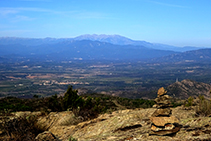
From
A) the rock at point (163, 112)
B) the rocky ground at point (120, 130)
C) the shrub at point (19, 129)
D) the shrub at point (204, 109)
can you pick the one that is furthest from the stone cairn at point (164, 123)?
the shrub at point (19, 129)

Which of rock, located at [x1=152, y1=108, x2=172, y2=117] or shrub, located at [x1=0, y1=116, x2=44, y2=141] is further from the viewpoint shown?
shrub, located at [x1=0, y1=116, x2=44, y2=141]

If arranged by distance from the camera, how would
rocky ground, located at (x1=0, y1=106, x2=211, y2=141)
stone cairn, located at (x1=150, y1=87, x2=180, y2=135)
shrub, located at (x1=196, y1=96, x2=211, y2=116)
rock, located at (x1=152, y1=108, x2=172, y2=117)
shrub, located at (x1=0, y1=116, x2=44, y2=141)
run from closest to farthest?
rocky ground, located at (x1=0, y1=106, x2=211, y2=141) → stone cairn, located at (x1=150, y1=87, x2=180, y2=135) → rock, located at (x1=152, y1=108, x2=172, y2=117) → shrub, located at (x1=0, y1=116, x2=44, y2=141) → shrub, located at (x1=196, y1=96, x2=211, y2=116)

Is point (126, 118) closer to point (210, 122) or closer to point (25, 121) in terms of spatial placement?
point (210, 122)

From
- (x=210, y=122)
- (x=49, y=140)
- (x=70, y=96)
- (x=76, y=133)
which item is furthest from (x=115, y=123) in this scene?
(x=70, y=96)

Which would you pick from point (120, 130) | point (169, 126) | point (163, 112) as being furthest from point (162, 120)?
point (120, 130)

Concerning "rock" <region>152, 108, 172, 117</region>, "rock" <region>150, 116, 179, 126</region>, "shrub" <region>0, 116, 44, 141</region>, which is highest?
"rock" <region>152, 108, 172, 117</region>

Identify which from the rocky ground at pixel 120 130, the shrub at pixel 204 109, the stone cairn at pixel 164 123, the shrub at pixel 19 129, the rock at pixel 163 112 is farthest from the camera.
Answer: the shrub at pixel 204 109

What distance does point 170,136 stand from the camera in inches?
313

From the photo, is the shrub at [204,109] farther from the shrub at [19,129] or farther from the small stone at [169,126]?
the shrub at [19,129]

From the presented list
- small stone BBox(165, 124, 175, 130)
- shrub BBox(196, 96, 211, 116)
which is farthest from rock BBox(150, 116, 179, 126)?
shrub BBox(196, 96, 211, 116)

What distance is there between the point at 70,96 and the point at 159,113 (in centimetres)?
1471

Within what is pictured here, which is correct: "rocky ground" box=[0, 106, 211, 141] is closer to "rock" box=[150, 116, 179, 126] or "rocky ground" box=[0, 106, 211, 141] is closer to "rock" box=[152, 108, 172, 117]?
"rock" box=[150, 116, 179, 126]

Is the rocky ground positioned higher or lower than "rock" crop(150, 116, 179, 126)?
lower

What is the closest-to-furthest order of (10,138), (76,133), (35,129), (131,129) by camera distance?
(10,138) < (131,129) < (76,133) < (35,129)
